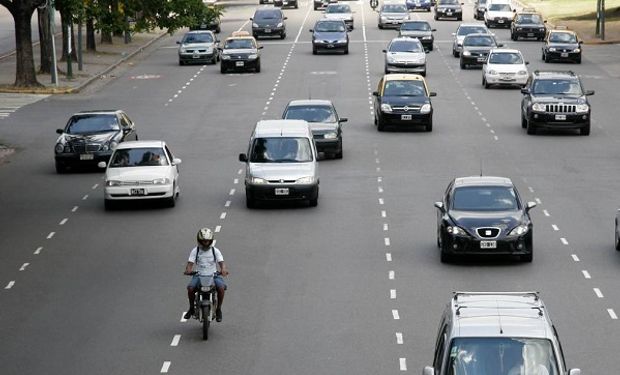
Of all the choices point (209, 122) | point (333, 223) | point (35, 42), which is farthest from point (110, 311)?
point (35, 42)

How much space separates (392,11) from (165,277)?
67047 millimetres

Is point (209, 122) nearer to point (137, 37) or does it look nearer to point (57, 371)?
point (57, 371)

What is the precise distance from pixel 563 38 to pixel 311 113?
29140 mm

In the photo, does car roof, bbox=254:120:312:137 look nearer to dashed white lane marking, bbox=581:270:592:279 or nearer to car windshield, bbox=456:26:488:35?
dashed white lane marking, bbox=581:270:592:279

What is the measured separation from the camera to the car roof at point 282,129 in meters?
34.8

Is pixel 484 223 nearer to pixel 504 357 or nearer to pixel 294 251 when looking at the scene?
pixel 294 251

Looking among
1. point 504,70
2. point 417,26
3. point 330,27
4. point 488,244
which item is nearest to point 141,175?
point 488,244

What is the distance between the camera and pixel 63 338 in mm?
21391

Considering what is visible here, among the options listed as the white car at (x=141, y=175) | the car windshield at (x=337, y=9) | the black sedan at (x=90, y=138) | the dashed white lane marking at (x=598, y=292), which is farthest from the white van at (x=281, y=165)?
the car windshield at (x=337, y=9)

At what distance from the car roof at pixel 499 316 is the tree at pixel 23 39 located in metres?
43.7

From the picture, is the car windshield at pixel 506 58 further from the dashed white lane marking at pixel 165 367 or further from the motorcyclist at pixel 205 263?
the dashed white lane marking at pixel 165 367

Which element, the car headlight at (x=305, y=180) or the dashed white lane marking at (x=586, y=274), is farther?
the car headlight at (x=305, y=180)

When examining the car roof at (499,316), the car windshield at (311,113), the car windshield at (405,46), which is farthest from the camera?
the car windshield at (405,46)

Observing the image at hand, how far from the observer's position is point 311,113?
42.0 meters
